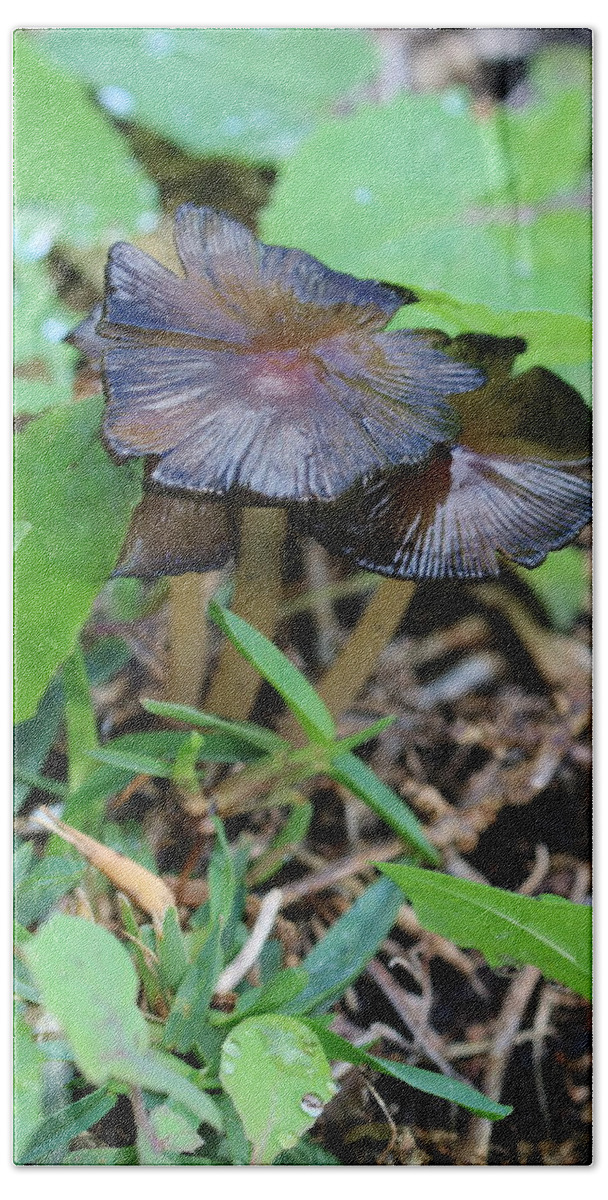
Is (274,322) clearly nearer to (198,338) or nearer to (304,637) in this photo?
(198,338)

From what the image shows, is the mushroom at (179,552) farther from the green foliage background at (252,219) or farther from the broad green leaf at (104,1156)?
the broad green leaf at (104,1156)

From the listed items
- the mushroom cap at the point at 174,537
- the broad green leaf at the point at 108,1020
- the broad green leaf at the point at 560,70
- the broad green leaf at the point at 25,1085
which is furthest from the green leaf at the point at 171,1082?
the broad green leaf at the point at 560,70

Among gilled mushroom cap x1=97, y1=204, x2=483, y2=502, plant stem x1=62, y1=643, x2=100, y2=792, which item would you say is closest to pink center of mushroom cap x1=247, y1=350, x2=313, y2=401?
gilled mushroom cap x1=97, y1=204, x2=483, y2=502

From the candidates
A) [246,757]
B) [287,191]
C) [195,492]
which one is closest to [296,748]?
[246,757]

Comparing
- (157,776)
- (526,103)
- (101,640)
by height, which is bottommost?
(157,776)

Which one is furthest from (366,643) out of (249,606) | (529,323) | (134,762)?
(529,323)

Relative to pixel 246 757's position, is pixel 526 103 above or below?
above

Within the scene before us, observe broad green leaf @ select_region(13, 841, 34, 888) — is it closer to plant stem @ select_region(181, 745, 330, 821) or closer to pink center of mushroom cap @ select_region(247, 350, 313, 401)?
plant stem @ select_region(181, 745, 330, 821)
